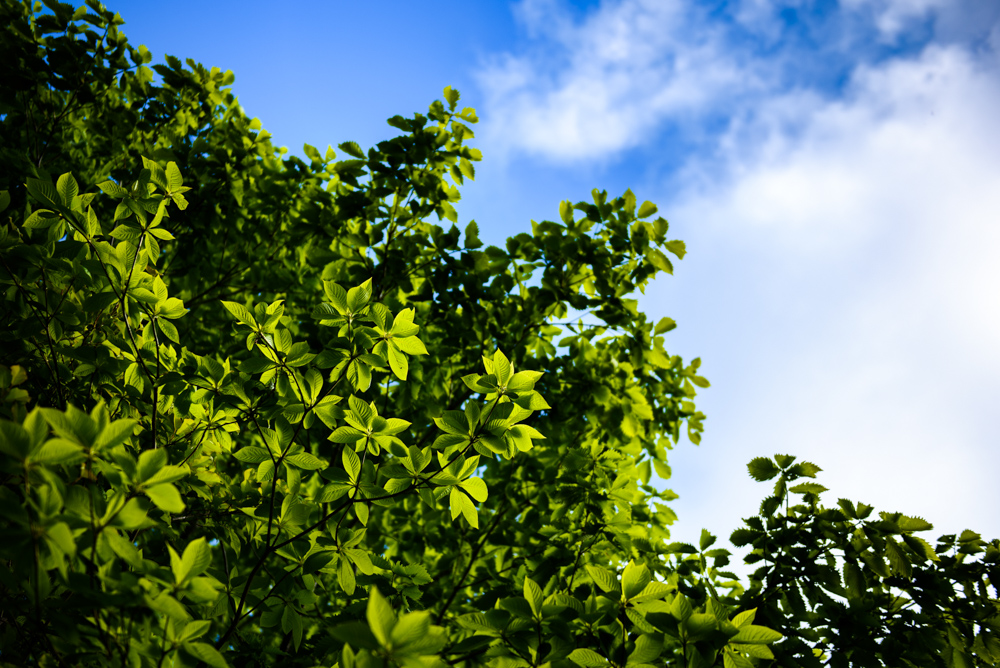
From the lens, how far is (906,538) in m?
2.37

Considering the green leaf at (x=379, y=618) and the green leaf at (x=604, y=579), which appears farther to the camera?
the green leaf at (x=604, y=579)

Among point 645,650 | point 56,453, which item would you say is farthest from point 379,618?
point 645,650

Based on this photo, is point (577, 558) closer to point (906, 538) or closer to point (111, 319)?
point (906, 538)

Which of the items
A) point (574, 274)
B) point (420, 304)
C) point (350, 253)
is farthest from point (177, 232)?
point (574, 274)

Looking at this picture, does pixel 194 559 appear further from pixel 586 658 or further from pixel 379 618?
pixel 586 658

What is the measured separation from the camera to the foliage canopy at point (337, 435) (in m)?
1.48

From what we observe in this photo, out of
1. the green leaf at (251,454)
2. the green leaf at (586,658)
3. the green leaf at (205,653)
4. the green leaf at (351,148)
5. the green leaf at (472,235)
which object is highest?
the green leaf at (351,148)

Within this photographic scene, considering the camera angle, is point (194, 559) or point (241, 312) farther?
point (241, 312)

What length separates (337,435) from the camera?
6.04 feet

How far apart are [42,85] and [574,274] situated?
434 centimetres

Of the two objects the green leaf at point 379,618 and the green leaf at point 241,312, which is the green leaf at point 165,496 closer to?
the green leaf at point 379,618

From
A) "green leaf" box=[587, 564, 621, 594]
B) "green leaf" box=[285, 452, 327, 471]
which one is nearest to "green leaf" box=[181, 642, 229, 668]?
"green leaf" box=[285, 452, 327, 471]

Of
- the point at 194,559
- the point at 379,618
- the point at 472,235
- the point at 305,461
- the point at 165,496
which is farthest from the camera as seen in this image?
the point at 472,235

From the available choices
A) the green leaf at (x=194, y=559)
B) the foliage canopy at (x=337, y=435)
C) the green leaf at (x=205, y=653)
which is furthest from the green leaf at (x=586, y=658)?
the green leaf at (x=194, y=559)
